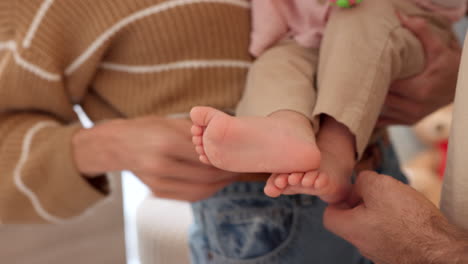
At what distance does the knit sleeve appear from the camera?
591 mm

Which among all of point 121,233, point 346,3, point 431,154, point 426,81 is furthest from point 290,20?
point 431,154

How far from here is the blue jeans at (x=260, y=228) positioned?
604 mm

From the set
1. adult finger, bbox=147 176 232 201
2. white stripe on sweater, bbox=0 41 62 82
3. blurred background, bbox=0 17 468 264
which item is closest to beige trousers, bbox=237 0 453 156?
adult finger, bbox=147 176 232 201

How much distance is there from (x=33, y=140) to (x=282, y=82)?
14.9 inches

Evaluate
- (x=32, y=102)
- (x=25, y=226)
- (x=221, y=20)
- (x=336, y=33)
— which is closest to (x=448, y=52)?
(x=336, y=33)

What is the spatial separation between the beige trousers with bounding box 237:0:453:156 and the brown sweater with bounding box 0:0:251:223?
7 cm

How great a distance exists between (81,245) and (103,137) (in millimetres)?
690

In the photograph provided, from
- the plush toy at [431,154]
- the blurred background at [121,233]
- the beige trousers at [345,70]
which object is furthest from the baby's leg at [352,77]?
the plush toy at [431,154]

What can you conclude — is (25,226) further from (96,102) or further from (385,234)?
(385,234)

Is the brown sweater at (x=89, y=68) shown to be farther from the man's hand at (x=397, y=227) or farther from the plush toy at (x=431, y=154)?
the plush toy at (x=431, y=154)

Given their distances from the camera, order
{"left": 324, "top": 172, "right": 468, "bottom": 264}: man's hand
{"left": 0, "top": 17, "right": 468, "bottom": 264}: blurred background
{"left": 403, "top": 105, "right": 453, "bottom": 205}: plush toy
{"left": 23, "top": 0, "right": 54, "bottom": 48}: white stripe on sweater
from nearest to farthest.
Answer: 1. {"left": 324, "top": 172, "right": 468, "bottom": 264}: man's hand
2. {"left": 23, "top": 0, "right": 54, "bottom": 48}: white stripe on sweater
3. {"left": 0, "top": 17, "right": 468, "bottom": 264}: blurred background
4. {"left": 403, "top": 105, "right": 453, "bottom": 205}: plush toy

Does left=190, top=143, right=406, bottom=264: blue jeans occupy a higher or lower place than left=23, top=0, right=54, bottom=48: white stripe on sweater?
lower

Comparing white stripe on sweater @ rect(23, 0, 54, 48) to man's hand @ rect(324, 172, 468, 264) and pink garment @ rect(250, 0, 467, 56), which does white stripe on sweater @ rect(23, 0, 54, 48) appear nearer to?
pink garment @ rect(250, 0, 467, 56)

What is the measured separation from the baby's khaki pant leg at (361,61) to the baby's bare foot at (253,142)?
0.06 m
